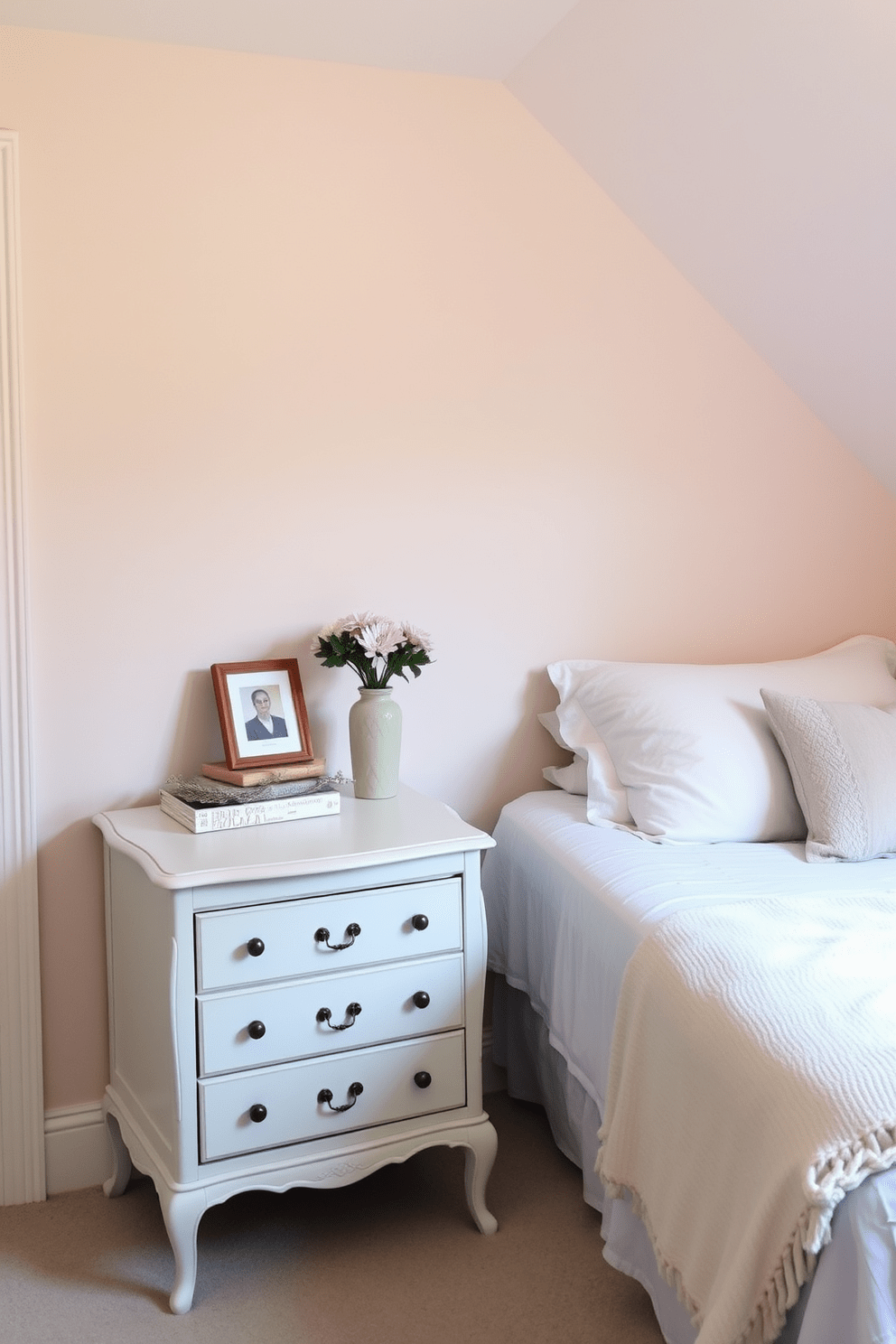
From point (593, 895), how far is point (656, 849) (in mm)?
223

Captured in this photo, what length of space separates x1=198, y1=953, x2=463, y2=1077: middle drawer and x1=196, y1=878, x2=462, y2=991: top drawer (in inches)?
1.0

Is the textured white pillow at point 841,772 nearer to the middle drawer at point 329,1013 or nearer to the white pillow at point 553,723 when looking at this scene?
the white pillow at point 553,723

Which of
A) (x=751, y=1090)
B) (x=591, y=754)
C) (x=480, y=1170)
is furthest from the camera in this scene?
(x=591, y=754)

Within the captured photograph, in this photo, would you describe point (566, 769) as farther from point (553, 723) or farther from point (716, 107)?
point (716, 107)

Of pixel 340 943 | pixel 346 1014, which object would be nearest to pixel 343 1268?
pixel 346 1014

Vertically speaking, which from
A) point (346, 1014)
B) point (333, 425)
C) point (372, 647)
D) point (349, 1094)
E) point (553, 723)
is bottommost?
point (349, 1094)

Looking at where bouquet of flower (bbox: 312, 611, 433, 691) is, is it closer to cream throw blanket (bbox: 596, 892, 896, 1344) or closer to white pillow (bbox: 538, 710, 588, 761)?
white pillow (bbox: 538, 710, 588, 761)

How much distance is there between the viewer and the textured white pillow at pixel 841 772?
2.10m

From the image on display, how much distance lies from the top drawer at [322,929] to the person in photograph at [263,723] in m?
0.44

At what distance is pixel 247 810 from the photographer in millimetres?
2000

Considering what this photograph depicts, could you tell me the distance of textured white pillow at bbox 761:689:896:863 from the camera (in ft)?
6.89

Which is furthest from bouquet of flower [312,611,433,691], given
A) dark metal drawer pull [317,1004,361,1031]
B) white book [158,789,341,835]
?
dark metal drawer pull [317,1004,361,1031]

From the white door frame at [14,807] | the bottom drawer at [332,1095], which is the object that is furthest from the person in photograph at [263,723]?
the bottom drawer at [332,1095]

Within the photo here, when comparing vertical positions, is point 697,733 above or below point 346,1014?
above
